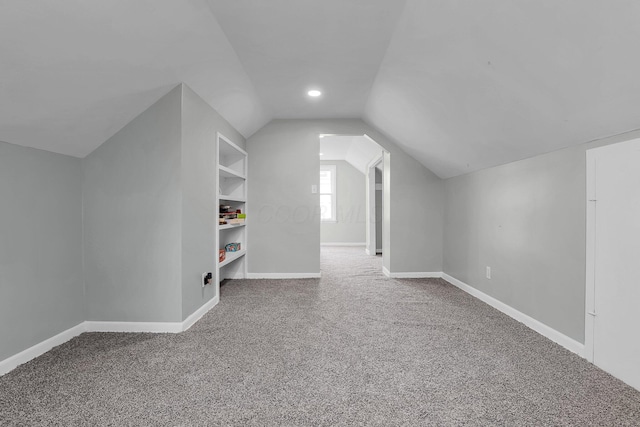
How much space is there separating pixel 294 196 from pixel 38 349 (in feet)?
9.47

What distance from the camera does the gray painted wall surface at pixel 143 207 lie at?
2330 millimetres

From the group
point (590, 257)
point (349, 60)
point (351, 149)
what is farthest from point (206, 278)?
point (351, 149)

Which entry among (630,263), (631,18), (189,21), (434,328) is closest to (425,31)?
(631,18)

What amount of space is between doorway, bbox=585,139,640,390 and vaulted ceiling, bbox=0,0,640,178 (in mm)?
206

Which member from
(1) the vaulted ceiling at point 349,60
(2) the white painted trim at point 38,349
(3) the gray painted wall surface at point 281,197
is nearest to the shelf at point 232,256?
(3) the gray painted wall surface at point 281,197

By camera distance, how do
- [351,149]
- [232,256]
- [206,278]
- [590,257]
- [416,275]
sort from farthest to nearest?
[351,149] < [416,275] < [232,256] < [206,278] < [590,257]

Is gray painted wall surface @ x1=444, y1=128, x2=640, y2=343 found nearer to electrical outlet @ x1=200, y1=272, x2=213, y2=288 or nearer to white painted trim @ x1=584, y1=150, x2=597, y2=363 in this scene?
white painted trim @ x1=584, y1=150, x2=597, y2=363

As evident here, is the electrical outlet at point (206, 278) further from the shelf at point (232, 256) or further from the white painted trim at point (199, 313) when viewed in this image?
the shelf at point (232, 256)

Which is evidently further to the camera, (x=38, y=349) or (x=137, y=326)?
(x=137, y=326)

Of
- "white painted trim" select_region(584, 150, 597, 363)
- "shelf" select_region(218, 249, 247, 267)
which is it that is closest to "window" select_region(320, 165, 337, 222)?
"shelf" select_region(218, 249, 247, 267)

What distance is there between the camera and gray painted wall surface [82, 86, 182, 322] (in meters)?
2.33

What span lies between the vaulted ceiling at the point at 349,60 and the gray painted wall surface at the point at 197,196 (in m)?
0.21

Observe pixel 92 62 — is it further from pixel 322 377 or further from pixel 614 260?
pixel 614 260

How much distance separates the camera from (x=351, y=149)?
6.98 meters
